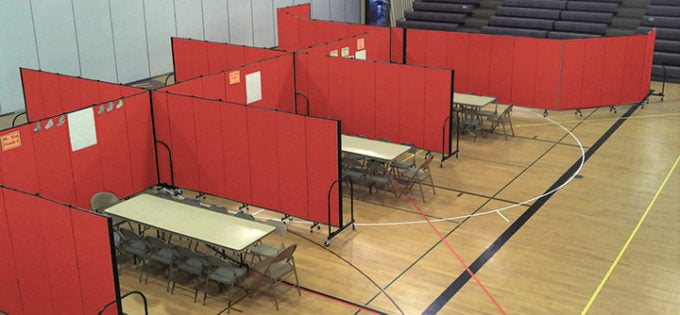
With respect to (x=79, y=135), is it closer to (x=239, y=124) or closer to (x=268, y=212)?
(x=239, y=124)

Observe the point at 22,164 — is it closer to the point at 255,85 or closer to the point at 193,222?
the point at 193,222

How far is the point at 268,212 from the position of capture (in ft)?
43.3

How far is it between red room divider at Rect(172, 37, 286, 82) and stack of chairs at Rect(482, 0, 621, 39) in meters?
11.1

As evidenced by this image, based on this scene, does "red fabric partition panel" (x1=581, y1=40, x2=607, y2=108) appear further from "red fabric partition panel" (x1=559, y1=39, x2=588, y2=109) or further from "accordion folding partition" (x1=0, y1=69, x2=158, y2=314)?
"accordion folding partition" (x1=0, y1=69, x2=158, y2=314)

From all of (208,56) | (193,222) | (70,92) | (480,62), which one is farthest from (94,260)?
(480,62)

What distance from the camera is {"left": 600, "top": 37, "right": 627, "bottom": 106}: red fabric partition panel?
737 inches

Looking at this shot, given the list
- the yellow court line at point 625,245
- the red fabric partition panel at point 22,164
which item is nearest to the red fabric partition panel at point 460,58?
the yellow court line at point 625,245

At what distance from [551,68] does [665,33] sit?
7.04 m

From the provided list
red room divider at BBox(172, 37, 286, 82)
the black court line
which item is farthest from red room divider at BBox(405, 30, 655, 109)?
red room divider at BBox(172, 37, 286, 82)

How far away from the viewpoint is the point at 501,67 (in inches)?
758

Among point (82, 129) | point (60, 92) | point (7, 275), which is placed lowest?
point (7, 275)

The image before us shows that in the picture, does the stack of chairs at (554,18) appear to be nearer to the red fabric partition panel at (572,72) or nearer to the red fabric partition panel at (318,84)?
the red fabric partition panel at (572,72)

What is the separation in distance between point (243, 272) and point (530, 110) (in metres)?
11.9

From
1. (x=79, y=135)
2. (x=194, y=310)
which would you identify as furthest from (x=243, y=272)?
(x=79, y=135)
